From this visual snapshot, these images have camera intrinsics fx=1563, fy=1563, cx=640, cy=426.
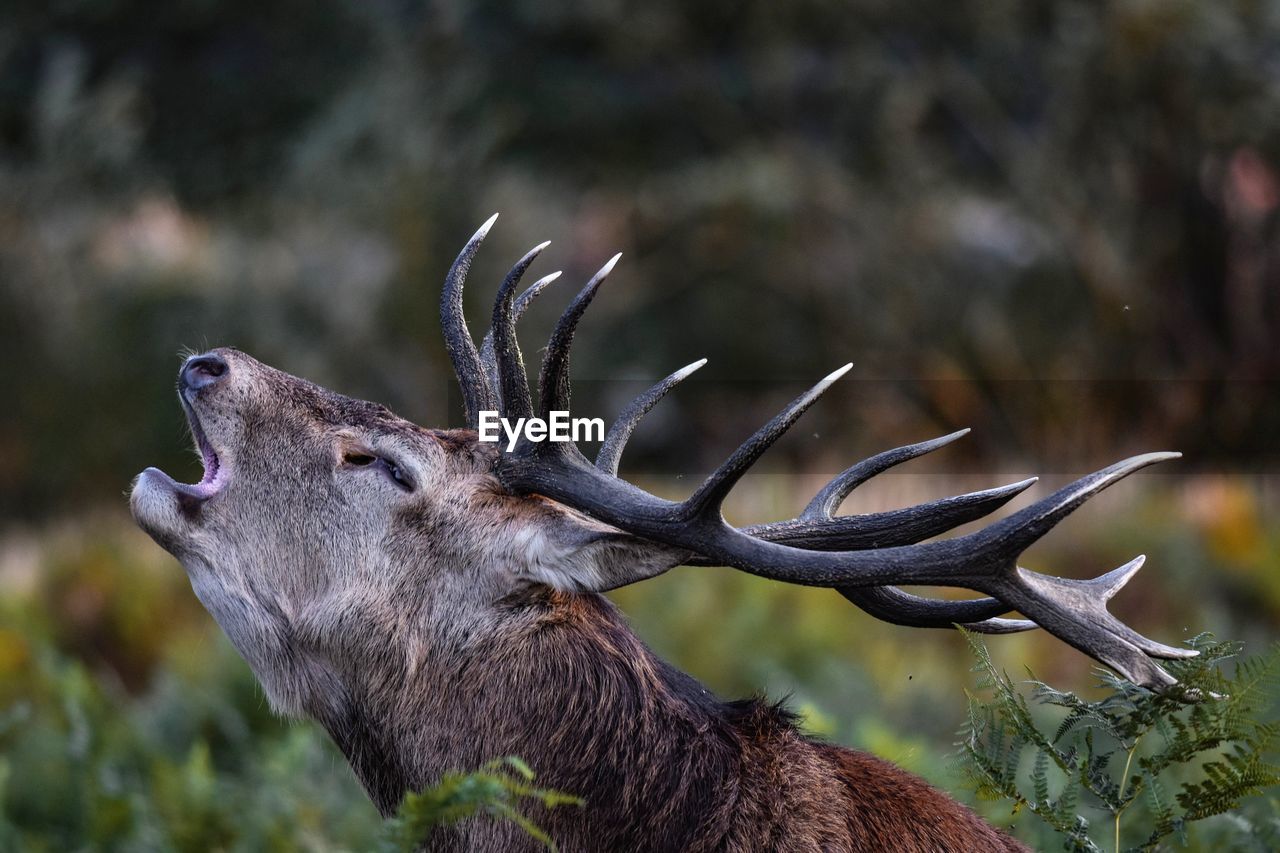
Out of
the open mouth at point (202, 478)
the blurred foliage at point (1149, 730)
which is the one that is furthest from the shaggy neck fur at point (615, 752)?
the open mouth at point (202, 478)

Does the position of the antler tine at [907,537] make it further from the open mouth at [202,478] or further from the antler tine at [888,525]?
the open mouth at [202,478]

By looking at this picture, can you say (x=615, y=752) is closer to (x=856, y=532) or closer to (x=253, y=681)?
(x=856, y=532)

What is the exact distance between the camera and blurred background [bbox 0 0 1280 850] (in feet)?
28.7

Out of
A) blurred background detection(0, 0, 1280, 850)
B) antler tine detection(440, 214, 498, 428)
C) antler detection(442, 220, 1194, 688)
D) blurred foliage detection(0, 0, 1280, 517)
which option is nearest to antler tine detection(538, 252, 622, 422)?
antler detection(442, 220, 1194, 688)

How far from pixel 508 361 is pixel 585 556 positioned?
1.78 feet

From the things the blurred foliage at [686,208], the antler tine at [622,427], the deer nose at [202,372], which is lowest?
the antler tine at [622,427]

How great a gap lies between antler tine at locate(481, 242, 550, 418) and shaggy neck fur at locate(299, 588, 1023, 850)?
49cm

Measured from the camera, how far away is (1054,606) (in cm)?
359

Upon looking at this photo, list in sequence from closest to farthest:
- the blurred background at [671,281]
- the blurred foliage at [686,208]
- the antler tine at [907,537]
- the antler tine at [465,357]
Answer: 1. the antler tine at [907,537]
2. the antler tine at [465,357]
3. the blurred background at [671,281]
4. the blurred foliage at [686,208]

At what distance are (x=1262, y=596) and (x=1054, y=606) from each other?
7.87 meters

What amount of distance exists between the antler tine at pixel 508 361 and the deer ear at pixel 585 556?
32 cm

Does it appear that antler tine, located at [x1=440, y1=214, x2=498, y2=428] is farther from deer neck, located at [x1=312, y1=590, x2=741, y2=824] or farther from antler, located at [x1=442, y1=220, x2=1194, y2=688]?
deer neck, located at [x1=312, y1=590, x2=741, y2=824]

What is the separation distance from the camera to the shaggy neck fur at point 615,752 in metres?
3.75

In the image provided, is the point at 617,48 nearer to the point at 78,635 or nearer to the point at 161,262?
the point at 161,262
